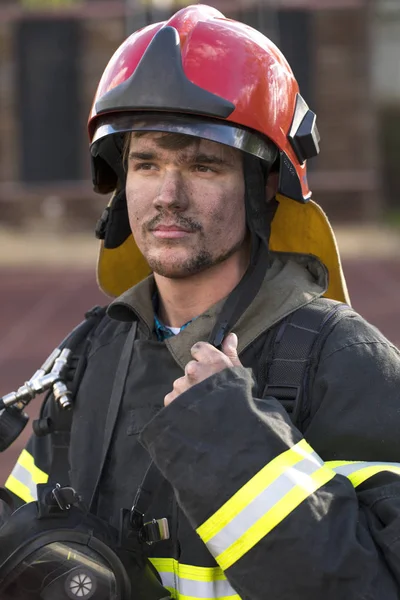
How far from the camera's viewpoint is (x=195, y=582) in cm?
236

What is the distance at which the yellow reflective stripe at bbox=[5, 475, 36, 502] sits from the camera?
276cm

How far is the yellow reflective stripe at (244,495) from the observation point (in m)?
2.12

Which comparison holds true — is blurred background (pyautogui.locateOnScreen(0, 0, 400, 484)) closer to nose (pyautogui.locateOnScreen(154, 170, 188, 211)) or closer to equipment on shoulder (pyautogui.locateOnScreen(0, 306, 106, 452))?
equipment on shoulder (pyautogui.locateOnScreen(0, 306, 106, 452))

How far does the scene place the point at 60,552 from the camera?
7.57ft

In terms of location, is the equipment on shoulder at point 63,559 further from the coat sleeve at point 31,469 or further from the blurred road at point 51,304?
the blurred road at point 51,304

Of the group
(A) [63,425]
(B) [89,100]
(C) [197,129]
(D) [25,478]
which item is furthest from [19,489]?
(B) [89,100]

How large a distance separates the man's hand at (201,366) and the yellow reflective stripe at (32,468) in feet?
2.01

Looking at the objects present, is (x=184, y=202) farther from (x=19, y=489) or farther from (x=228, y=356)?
(x=19, y=489)

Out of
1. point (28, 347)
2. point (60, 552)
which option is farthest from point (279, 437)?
point (28, 347)

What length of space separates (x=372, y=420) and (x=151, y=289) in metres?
0.76

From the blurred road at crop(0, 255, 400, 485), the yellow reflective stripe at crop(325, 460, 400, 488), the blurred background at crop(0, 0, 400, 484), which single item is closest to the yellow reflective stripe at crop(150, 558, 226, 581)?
the yellow reflective stripe at crop(325, 460, 400, 488)

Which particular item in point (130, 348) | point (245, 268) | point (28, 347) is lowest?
point (28, 347)

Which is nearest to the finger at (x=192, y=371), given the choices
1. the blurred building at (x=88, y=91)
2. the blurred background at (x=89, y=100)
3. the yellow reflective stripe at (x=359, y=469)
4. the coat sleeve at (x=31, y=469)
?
the yellow reflective stripe at (x=359, y=469)

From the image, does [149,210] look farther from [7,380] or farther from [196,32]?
[7,380]
